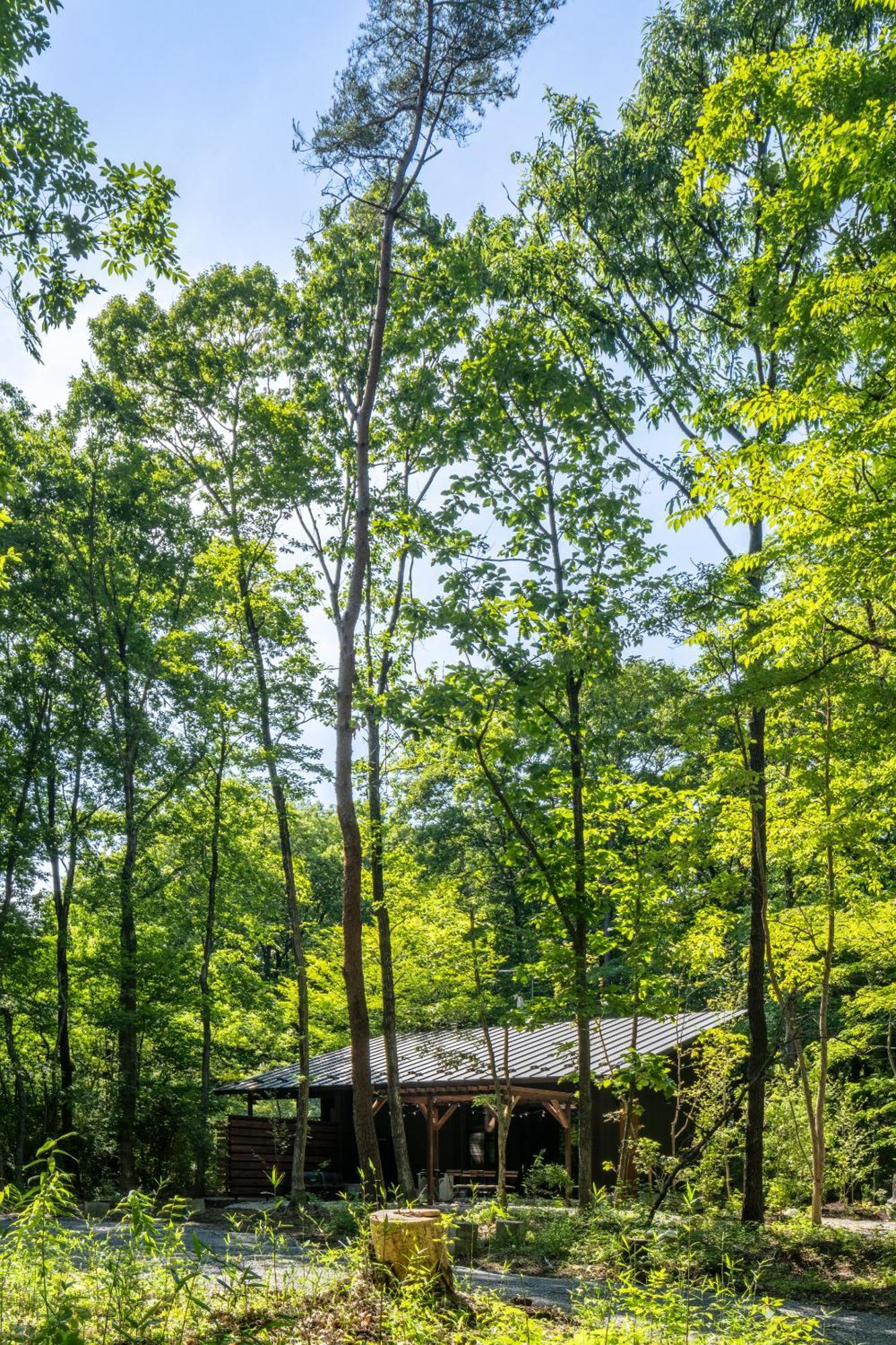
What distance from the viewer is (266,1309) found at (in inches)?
213

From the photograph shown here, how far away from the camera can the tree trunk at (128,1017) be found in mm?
19000

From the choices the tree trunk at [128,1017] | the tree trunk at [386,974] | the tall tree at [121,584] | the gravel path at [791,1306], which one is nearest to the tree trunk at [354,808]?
the gravel path at [791,1306]

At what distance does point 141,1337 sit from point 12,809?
17892 mm

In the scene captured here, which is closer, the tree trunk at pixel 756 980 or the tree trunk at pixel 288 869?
the tree trunk at pixel 756 980

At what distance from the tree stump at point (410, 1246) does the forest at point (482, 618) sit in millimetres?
1707

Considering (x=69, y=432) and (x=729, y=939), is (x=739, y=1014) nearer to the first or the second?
(x=729, y=939)

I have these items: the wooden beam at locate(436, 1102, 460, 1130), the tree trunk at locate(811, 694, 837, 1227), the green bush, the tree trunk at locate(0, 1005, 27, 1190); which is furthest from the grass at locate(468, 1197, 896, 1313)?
the tree trunk at locate(0, 1005, 27, 1190)

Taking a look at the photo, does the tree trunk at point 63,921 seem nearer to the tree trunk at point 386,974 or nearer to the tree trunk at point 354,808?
the tree trunk at point 386,974

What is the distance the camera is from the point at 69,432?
67.6ft

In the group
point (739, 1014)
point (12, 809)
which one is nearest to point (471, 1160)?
point (739, 1014)

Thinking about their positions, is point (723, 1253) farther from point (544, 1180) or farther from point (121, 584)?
point (121, 584)

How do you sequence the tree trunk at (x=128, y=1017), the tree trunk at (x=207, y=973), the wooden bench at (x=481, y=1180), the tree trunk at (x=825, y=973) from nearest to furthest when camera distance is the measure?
the tree trunk at (x=825, y=973)
the tree trunk at (x=128, y=1017)
the wooden bench at (x=481, y=1180)
the tree trunk at (x=207, y=973)

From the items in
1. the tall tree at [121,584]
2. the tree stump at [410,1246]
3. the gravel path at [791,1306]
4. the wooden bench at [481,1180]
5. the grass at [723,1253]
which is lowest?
the wooden bench at [481,1180]

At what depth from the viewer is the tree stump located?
20.1 ft
